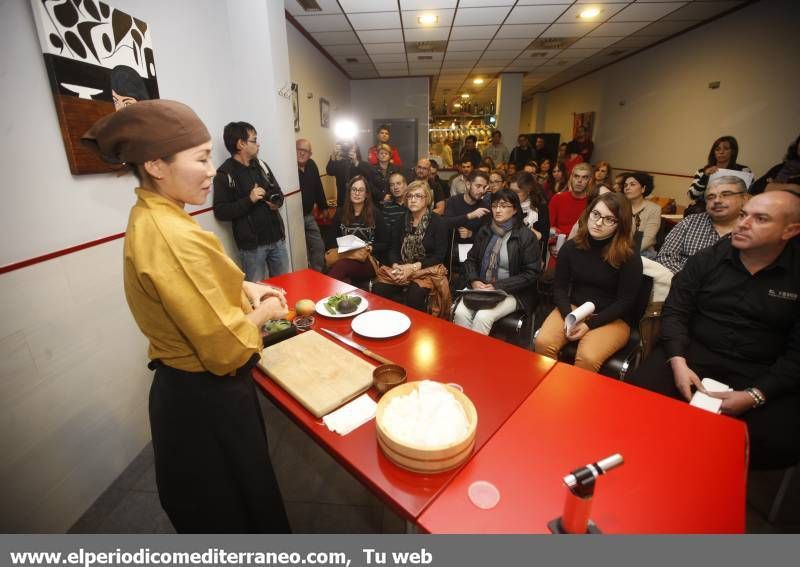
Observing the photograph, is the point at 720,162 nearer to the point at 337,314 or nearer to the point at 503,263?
the point at 503,263

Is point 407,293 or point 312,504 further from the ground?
point 407,293


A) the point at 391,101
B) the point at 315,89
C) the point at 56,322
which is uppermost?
the point at 391,101

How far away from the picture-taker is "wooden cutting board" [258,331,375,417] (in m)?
1.15

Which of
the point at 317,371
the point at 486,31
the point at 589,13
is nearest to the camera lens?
the point at 317,371

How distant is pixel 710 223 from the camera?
2.43 meters

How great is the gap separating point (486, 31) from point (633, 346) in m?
5.17

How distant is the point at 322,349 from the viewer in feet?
4.55

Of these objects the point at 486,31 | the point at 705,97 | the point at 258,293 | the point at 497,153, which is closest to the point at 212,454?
the point at 258,293

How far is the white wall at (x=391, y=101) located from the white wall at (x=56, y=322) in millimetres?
6717

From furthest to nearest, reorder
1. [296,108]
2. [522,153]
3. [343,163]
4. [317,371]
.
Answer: [522,153] → [343,163] → [296,108] → [317,371]

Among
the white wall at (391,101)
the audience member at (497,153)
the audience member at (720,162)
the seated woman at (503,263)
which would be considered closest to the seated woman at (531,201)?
the seated woman at (503,263)

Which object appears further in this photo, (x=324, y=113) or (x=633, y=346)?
(x=324, y=113)

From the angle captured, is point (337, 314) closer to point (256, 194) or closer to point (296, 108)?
point (256, 194)
